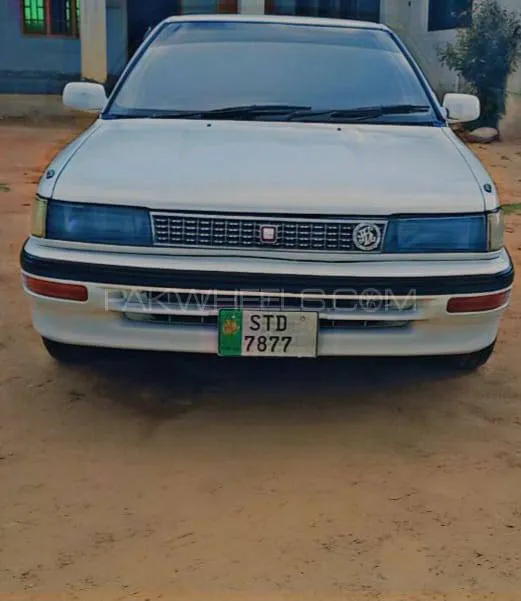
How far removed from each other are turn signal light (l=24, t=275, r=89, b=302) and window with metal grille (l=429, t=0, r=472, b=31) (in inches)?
489

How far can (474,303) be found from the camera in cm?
309

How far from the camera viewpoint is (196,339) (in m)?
3.03

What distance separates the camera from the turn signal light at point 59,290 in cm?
303

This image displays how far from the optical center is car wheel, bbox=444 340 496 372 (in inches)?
147

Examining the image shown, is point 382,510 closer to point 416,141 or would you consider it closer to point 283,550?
point 283,550

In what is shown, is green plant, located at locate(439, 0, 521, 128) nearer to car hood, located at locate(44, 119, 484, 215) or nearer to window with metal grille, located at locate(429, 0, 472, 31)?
window with metal grille, located at locate(429, 0, 472, 31)

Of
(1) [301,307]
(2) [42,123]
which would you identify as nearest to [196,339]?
(1) [301,307]

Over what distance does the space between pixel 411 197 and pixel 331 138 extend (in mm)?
683

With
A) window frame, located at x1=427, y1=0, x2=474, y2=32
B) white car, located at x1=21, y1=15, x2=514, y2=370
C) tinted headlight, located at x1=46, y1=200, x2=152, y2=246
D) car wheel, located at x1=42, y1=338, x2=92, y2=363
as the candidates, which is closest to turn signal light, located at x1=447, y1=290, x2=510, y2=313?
white car, located at x1=21, y1=15, x2=514, y2=370

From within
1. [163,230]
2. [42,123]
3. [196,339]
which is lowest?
[42,123]

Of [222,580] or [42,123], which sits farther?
[42,123]

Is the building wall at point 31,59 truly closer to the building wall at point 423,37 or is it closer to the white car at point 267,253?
the building wall at point 423,37

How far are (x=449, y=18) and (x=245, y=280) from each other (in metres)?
13.7

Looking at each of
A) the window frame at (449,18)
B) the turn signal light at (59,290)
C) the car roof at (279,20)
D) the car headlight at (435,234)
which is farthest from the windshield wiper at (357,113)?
the window frame at (449,18)
